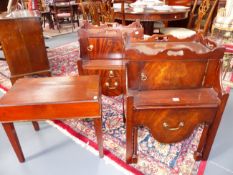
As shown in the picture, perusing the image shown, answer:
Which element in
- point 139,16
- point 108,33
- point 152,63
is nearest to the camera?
point 152,63

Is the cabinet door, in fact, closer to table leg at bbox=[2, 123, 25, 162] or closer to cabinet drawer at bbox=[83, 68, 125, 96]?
cabinet drawer at bbox=[83, 68, 125, 96]

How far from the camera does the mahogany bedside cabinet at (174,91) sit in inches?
45.8

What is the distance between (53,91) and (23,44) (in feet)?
4.57

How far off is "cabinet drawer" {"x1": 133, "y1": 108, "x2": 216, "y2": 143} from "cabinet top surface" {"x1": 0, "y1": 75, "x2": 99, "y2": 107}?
351 millimetres

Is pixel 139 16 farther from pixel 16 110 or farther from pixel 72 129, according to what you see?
pixel 16 110

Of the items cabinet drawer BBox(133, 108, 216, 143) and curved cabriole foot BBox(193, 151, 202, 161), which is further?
curved cabriole foot BBox(193, 151, 202, 161)

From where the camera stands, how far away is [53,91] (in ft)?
4.52

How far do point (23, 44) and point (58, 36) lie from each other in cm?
291

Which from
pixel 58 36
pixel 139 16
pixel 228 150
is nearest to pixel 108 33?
pixel 139 16

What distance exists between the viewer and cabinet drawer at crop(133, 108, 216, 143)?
3.89ft

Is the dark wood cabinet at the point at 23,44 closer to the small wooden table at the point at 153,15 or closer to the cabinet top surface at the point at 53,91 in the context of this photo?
the cabinet top surface at the point at 53,91

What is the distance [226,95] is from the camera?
1120 millimetres

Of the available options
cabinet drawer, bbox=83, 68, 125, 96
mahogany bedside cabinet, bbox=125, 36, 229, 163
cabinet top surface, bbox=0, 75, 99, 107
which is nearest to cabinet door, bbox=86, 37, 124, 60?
cabinet drawer, bbox=83, 68, 125, 96

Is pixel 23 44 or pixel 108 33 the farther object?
pixel 23 44
